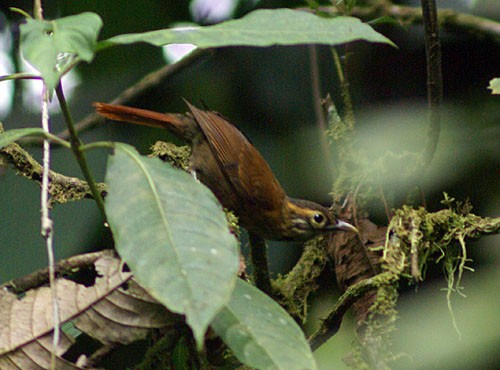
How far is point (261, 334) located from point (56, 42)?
711 mm

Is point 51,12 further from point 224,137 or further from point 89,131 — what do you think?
point 224,137

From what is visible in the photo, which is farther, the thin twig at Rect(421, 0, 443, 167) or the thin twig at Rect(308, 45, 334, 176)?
the thin twig at Rect(308, 45, 334, 176)

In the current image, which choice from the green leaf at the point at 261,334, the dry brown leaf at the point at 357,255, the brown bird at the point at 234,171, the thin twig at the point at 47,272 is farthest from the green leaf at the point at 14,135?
the brown bird at the point at 234,171

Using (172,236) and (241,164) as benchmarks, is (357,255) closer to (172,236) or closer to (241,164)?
(241,164)

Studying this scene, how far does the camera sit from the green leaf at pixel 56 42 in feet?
4.57

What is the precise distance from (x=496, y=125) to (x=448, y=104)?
0.38 m

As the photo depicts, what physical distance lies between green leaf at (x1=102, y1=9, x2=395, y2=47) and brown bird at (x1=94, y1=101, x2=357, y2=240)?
1350 mm

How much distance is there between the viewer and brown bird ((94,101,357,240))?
122 inches

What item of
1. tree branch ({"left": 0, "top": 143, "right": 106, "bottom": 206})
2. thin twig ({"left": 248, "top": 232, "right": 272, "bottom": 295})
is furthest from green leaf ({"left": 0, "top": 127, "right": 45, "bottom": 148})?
thin twig ({"left": 248, "top": 232, "right": 272, "bottom": 295})

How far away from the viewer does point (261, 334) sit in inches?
61.4

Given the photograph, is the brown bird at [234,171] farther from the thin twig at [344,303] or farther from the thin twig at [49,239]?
the thin twig at [49,239]

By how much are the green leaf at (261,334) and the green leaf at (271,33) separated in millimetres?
561

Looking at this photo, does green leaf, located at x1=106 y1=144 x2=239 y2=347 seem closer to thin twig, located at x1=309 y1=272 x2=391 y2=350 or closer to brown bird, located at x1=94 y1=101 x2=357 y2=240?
thin twig, located at x1=309 y1=272 x2=391 y2=350

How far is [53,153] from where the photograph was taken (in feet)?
12.4
